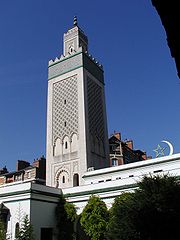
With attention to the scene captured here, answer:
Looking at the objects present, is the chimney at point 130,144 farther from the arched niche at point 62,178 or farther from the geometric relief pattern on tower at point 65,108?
the arched niche at point 62,178

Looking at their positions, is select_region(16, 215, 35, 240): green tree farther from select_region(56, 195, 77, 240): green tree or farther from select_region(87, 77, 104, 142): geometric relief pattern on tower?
select_region(87, 77, 104, 142): geometric relief pattern on tower

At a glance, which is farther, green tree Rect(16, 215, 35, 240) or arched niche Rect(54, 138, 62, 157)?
arched niche Rect(54, 138, 62, 157)

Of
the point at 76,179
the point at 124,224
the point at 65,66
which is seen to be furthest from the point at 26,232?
the point at 65,66

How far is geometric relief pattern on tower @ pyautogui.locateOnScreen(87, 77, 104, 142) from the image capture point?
Result: 32875 mm

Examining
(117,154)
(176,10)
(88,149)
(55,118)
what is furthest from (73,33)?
(176,10)

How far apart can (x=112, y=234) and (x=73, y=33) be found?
2830cm

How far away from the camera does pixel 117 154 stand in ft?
157

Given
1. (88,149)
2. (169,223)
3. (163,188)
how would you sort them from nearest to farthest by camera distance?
(169,223)
(163,188)
(88,149)

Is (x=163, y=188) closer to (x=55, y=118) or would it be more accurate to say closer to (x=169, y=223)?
(x=169, y=223)

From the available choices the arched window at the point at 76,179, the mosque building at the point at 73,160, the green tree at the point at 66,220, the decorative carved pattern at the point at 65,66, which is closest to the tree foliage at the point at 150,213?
the mosque building at the point at 73,160

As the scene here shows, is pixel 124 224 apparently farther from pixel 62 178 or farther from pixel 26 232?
pixel 62 178

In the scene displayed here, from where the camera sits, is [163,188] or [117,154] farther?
[117,154]

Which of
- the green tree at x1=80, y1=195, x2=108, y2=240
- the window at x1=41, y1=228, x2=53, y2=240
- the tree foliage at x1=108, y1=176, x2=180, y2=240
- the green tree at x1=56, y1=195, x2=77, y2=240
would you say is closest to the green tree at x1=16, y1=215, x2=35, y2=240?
the window at x1=41, y1=228, x2=53, y2=240

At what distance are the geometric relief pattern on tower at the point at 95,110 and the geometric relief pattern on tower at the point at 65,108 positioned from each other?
167 cm
